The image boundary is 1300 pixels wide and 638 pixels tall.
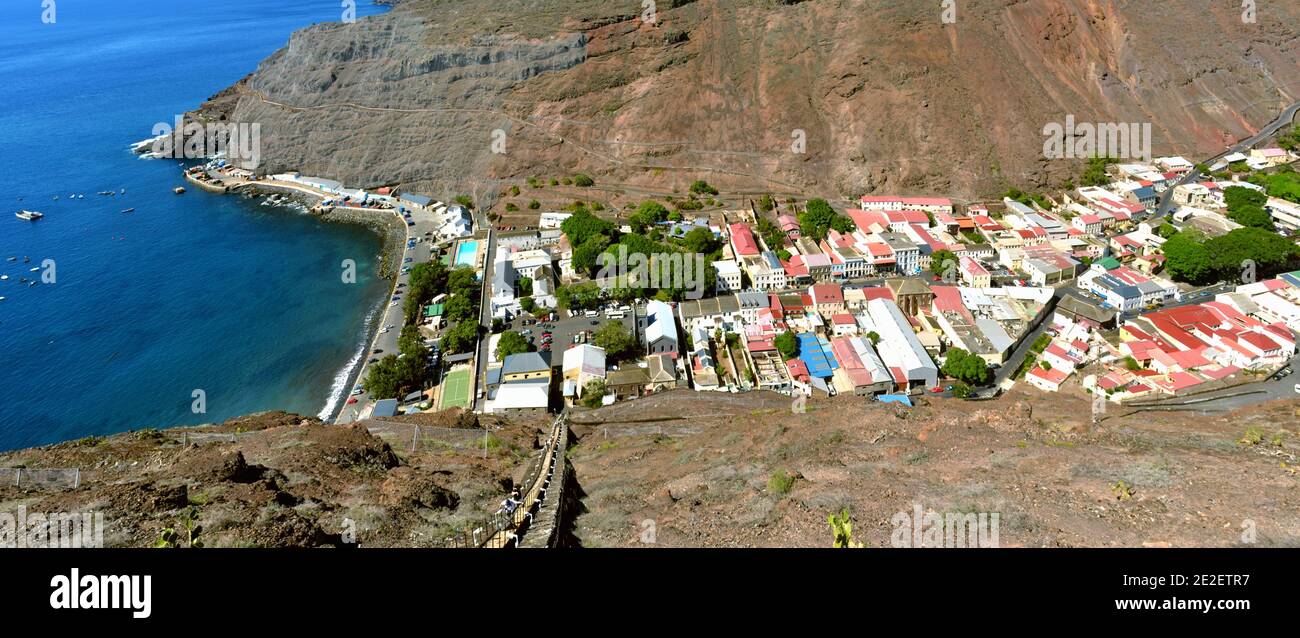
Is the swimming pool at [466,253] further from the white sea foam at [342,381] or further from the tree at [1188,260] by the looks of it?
the tree at [1188,260]

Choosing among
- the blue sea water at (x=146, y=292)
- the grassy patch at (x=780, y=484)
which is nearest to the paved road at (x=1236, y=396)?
the grassy patch at (x=780, y=484)

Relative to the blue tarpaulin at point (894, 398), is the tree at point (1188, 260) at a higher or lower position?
higher

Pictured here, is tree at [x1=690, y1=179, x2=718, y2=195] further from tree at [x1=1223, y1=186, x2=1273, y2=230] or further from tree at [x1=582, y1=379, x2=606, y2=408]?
tree at [x1=1223, y1=186, x2=1273, y2=230]

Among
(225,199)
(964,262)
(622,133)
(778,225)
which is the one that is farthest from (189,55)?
(964,262)

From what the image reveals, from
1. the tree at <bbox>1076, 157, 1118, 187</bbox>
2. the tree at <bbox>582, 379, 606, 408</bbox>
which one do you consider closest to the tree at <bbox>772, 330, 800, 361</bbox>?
the tree at <bbox>582, 379, 606, 408</bbox>

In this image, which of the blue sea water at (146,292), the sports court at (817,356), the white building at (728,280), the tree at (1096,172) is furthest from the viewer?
the tree at (1096,172)

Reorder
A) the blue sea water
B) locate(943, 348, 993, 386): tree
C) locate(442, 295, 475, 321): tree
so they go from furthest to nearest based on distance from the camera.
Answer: locate(442, 295, 475, 321): tree, the blue sea water, locate(943, 348, 993, 386): tree

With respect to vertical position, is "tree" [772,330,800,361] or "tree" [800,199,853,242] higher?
"tree" [800,199,853,242]
